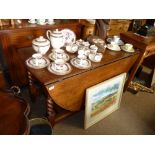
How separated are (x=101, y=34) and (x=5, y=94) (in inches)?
62.1

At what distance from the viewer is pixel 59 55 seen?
144 cm

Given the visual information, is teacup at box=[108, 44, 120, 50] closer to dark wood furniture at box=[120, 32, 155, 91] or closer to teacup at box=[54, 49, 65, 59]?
dark wood furniture at box=[120, 32, 155, 91]

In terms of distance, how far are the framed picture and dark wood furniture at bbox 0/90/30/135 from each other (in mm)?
575

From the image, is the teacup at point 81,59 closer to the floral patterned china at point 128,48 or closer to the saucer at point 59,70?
the saucer at point 59,70

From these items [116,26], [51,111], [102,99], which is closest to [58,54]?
[51,111]

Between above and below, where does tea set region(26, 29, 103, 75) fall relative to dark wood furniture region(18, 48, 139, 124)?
above

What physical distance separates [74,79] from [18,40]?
84 cm

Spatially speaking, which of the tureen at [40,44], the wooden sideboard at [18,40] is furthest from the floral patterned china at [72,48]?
the wooden sideboard at [18,40]

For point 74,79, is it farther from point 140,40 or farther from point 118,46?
point 140,40

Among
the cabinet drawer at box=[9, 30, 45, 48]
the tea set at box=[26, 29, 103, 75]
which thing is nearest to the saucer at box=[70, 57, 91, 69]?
the tea set at box=[26, 29, 103, 75]

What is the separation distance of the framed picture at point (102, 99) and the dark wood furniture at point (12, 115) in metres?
0.57

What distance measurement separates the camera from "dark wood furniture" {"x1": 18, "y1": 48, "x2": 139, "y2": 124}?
48.5 inches

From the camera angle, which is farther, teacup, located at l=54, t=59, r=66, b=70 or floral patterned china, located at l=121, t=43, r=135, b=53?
floral patterned china, located at l=121, t=43, r=135, b=53

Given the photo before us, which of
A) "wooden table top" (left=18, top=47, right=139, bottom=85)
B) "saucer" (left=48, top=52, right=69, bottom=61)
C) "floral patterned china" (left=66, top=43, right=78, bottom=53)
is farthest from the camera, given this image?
"floral patterned china" (left=66, top=43, right=78, bottom=53)
